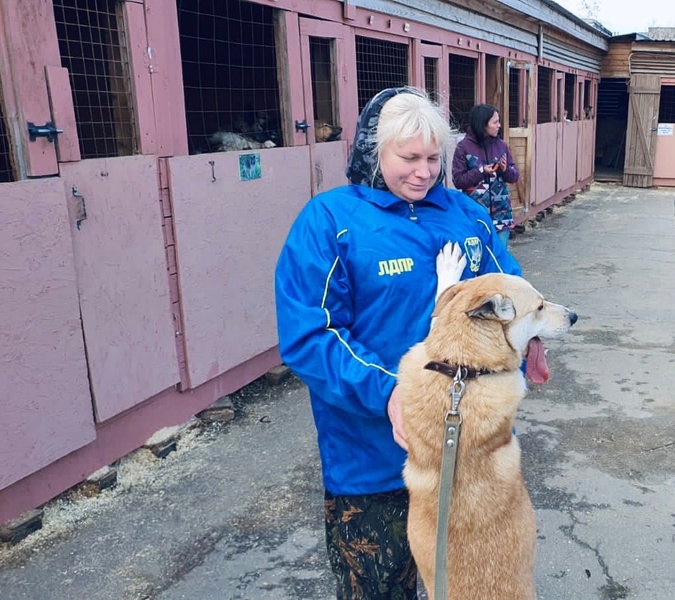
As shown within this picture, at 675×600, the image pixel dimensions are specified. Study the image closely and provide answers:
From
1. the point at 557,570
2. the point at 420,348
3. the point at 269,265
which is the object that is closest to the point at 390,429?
the point at 420,348

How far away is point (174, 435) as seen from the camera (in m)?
4.38

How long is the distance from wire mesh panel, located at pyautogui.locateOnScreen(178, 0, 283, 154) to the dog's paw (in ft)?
11.4

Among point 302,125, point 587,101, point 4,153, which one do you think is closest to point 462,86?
point 302,125

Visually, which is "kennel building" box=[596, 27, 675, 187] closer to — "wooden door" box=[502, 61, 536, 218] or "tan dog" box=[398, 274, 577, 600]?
"wooden door" box=[502, 61, 536, 218]

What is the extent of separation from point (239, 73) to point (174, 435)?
3.70 meters

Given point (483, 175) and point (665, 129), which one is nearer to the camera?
point (483, 175)

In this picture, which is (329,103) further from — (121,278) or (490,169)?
(121,278)

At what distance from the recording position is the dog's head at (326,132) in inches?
235

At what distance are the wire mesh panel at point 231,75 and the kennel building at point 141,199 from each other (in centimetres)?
2

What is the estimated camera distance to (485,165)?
7.00 metres

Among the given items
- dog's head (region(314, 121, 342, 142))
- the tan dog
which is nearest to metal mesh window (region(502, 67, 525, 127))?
dog's head (region(314, 121, 342, 142))

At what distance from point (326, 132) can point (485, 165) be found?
75.7 inches

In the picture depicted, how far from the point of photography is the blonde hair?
1.91 metres

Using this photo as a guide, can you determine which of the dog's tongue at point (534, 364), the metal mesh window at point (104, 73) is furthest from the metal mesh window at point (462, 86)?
the dog's tongue at point (534, 364)
